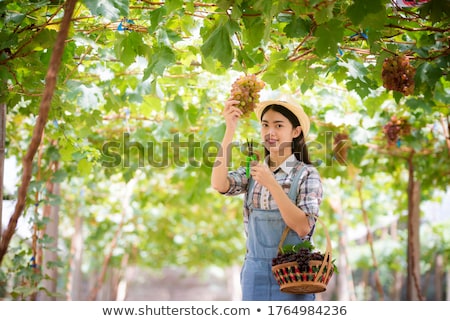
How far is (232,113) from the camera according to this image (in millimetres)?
3162

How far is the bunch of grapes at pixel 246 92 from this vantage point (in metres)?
3.21

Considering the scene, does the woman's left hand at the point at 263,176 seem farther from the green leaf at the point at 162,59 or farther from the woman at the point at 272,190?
the green leaf at the point at 162,59

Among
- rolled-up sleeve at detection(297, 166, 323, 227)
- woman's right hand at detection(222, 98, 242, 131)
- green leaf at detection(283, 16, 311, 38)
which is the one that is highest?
green leaf at detection(283, 16, 311, 38)

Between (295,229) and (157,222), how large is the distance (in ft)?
42.5

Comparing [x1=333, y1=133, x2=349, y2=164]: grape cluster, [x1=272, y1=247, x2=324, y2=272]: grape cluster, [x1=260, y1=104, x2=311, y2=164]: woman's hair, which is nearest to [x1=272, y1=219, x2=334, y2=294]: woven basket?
[x1=272, y1=247, x2=324, y2=272]: grape cluster

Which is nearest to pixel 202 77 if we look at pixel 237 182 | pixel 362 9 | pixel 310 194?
pixel 237 182

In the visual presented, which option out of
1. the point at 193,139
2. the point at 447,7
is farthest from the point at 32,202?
the point at 447,7

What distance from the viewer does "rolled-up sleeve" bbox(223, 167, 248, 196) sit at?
3344mm

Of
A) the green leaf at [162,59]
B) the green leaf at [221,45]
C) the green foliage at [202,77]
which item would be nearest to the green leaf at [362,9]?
the green foliage at [202,77]

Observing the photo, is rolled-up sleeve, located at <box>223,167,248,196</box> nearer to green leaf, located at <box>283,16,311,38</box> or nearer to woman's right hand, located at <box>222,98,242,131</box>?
woman's right hand, located at <box>222,98,242,131</box>

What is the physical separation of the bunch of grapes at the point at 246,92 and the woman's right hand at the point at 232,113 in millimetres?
38

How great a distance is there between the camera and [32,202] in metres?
6.19

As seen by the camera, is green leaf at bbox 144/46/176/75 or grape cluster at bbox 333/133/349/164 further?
grape cluster at bbox 333/133/349/164
